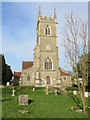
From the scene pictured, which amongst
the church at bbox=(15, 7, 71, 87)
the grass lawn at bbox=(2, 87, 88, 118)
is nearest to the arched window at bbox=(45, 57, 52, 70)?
the church at bbox=(15, 7, 71, 87)

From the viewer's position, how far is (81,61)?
12.6 metres

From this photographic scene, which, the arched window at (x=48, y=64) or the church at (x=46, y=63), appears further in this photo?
the arched window at (x=48, y=64)

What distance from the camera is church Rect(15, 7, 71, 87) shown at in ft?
119

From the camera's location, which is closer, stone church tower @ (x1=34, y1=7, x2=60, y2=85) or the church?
the church

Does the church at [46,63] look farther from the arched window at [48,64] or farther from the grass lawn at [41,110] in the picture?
the grass lawn at [41,110]

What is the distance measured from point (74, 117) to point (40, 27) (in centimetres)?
3190

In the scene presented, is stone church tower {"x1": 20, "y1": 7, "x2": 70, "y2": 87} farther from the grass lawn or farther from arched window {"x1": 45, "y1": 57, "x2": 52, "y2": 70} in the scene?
the grass lawn

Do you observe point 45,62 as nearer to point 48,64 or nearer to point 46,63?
point 46,63

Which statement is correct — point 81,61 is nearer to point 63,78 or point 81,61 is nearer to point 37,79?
point 37,79

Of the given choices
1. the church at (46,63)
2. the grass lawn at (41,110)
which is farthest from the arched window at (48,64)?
the grass lawn at (41,110)

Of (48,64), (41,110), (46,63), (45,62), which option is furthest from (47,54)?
(41,110)

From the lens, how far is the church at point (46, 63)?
36.2 m

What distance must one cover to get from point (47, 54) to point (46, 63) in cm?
235

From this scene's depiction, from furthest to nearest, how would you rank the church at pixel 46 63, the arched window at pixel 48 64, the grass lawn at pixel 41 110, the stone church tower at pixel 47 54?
1. the arched window at pixel 48 64
2. the stone church tower at pixel 47 54
3. the church at pixel 46 63
4. the grass lawn at pixel 41 110
